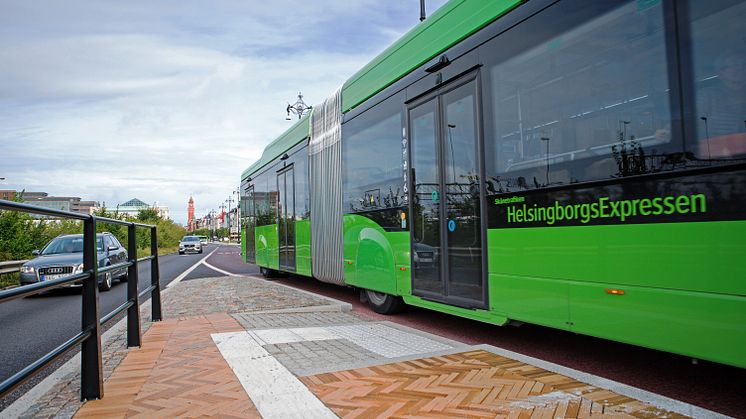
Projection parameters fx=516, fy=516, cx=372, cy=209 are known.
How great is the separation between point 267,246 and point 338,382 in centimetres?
1067

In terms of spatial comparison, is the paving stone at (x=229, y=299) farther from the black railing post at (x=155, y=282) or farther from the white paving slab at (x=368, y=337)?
the white paving slab at (x=368, y=337)

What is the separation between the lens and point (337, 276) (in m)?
8.88

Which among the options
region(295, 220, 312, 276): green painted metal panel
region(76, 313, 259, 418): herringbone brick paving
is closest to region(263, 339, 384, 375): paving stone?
region(76, 313, 259, 418): herringbone brick paving

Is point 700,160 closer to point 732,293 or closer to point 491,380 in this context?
point 732,293

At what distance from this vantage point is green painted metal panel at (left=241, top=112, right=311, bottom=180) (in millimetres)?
10672

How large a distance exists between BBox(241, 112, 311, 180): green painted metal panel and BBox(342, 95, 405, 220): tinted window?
224cm

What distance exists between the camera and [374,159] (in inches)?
298

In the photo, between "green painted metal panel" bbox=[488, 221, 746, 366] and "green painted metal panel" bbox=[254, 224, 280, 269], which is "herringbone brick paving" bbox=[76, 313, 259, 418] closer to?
"green painted metal panel" bbox=[488, 221, 746, 366]

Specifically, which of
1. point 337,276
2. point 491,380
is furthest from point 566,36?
point 337,276

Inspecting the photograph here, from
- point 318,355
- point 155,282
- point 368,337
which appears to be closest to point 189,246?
point 155,282

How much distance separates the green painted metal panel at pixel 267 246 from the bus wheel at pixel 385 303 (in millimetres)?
5578

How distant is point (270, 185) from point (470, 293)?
909 cm

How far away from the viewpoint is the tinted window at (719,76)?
3033 mm

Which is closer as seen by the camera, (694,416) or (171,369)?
(694,416)
